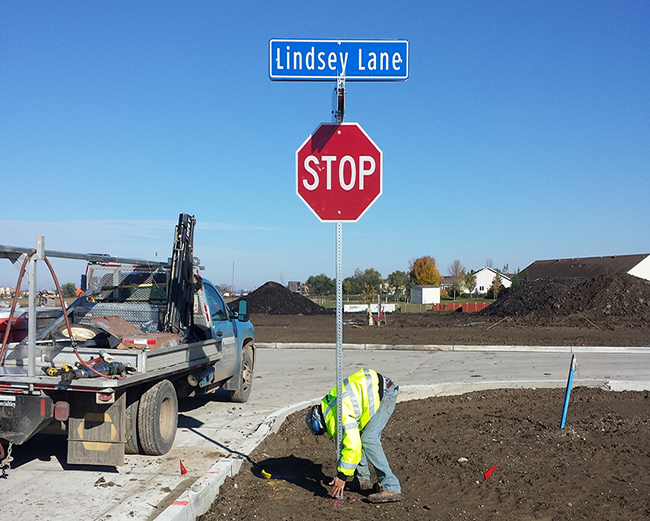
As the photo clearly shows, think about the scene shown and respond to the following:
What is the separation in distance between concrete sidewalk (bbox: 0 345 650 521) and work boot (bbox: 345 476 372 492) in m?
1.24

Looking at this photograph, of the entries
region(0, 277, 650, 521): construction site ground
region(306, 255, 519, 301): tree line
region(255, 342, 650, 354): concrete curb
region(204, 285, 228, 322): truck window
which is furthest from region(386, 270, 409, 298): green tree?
region(204, 285, 228, 322): truck window

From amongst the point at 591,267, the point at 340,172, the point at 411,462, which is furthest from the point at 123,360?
the point at 591,267

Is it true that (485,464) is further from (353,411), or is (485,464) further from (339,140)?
(339,140)

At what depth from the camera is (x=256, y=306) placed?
4294cm

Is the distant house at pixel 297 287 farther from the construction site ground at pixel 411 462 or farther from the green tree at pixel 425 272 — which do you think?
the construction site ground at pixel 411 462

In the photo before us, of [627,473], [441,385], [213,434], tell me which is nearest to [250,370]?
[213,434]

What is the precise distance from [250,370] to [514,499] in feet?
20.1

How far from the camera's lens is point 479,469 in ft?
19.5

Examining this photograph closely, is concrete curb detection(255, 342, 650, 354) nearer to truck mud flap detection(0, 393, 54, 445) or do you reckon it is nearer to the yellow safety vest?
truck mud flap detection(0, 393, 54, 445)

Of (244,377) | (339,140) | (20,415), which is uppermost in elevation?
(339,140)

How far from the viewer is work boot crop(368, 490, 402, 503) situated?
513 centimetres

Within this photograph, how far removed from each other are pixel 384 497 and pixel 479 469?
50.7 inches

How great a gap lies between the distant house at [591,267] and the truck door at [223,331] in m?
53.6

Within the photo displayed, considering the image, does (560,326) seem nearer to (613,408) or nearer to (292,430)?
(613,408)
